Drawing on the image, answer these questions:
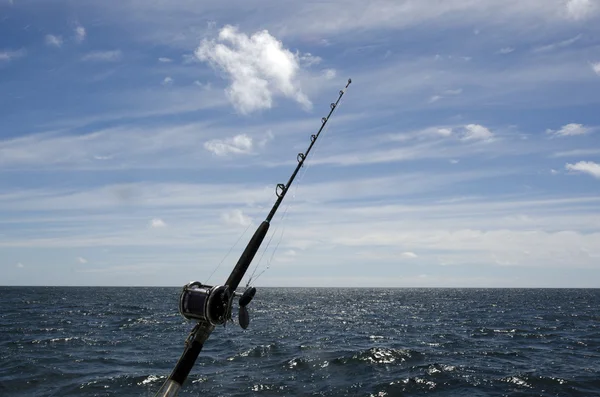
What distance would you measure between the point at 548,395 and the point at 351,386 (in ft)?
22.9

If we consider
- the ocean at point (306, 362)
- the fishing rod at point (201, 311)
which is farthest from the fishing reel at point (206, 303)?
the ocean at point (306, 362)

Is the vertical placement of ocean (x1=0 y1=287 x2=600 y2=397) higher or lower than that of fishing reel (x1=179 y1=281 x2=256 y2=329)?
lower

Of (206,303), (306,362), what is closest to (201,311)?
(206,303)

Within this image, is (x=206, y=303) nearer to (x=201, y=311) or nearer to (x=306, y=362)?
(x=201, y=311)

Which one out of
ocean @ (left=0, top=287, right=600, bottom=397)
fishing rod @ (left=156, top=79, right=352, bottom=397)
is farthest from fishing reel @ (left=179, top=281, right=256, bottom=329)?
ocean @ (left=0, top=287, right=600, bottom=397)

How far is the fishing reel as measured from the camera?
5.89 m

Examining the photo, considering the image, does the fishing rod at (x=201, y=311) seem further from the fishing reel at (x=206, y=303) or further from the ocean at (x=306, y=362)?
Result: the ocean at (x=306, y=362)

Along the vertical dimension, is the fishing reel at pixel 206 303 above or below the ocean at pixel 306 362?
above

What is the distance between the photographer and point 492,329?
3997cm

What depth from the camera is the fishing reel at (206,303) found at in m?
5.89

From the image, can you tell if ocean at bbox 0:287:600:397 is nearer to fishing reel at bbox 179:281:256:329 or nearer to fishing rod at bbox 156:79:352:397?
fishing rod at bbox 156:79:352:397

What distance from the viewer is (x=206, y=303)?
5859 millimetres

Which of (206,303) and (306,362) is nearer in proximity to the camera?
(206,303)

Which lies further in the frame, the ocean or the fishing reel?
the ocean
